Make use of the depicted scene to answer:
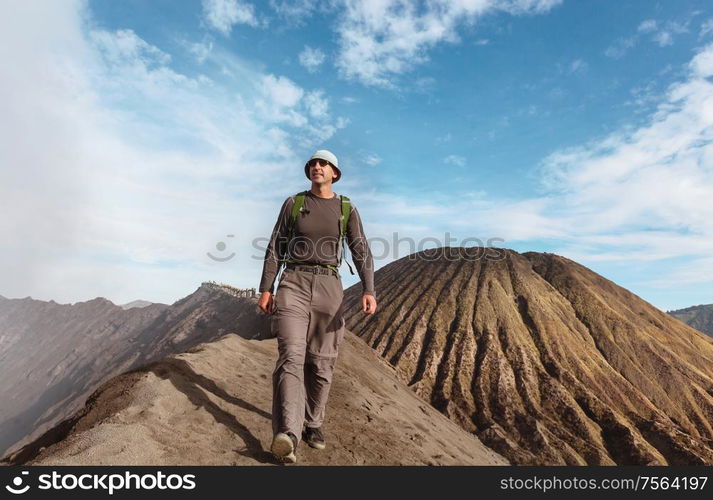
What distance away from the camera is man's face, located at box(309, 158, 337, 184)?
4766 mm

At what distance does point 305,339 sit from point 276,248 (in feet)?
3.70

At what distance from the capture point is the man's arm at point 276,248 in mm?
4741

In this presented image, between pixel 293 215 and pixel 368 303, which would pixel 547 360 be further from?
pixel 293 215

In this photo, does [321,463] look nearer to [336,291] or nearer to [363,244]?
[336,291]

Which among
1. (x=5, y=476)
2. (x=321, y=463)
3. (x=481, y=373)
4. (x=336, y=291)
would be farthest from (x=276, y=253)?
(x=481, y=373)

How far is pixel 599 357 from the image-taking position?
173ft

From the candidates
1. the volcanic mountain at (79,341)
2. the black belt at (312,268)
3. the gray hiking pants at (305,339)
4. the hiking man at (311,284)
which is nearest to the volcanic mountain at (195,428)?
the gray hiking pants at (305,339)

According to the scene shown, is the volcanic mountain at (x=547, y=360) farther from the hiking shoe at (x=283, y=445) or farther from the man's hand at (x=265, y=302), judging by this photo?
the man's hand at (x=265, y=302)

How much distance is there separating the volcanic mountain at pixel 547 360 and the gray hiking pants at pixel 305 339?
1360 inches

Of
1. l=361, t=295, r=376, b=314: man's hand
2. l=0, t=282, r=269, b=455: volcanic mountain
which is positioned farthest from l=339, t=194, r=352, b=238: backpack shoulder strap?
l=0, t=282, r=269, b=455: volcanic mountain

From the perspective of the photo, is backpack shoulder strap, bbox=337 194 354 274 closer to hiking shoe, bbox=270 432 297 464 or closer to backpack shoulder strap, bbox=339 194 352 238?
backpack shoulder strap, bbox=339 194 352 238

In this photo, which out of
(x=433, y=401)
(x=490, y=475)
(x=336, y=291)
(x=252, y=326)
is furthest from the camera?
(x=433, y=401)

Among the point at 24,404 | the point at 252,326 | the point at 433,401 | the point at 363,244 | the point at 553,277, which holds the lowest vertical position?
the point at 24,404

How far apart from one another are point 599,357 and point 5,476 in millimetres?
61011
